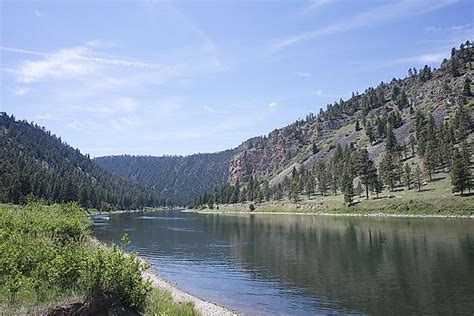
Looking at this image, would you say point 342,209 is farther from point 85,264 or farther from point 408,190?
point 85,264

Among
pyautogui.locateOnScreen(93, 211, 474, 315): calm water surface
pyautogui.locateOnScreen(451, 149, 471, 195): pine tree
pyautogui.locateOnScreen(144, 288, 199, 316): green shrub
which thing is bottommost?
pyautogui.locateOnScreen(93, 211, 474, 315): calm water surface

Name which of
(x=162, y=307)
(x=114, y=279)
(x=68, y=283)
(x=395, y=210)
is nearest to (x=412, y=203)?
(x=395, y=210)

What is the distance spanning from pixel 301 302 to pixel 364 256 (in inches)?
960

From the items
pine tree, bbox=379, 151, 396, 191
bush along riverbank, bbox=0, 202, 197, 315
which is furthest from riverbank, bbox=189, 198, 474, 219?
bush along riverbank, bbox=0, 202, 197, 315

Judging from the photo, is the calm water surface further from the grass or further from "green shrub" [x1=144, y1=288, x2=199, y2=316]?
the grass

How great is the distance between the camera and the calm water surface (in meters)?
33.1

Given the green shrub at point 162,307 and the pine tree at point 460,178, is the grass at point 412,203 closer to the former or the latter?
the pine tree at point 460,178

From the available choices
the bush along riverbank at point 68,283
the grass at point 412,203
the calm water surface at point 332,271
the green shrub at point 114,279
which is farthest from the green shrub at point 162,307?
the grass at point 412,203

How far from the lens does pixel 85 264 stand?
64.1 ft

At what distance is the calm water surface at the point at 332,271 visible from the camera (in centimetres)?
3312

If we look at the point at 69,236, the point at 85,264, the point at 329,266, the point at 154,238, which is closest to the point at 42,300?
the point at 85,264

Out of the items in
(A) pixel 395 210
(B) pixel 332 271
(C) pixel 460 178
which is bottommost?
(B) pixel 332 271

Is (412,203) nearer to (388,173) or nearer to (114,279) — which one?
(388,173)

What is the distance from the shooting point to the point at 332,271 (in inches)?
1817
